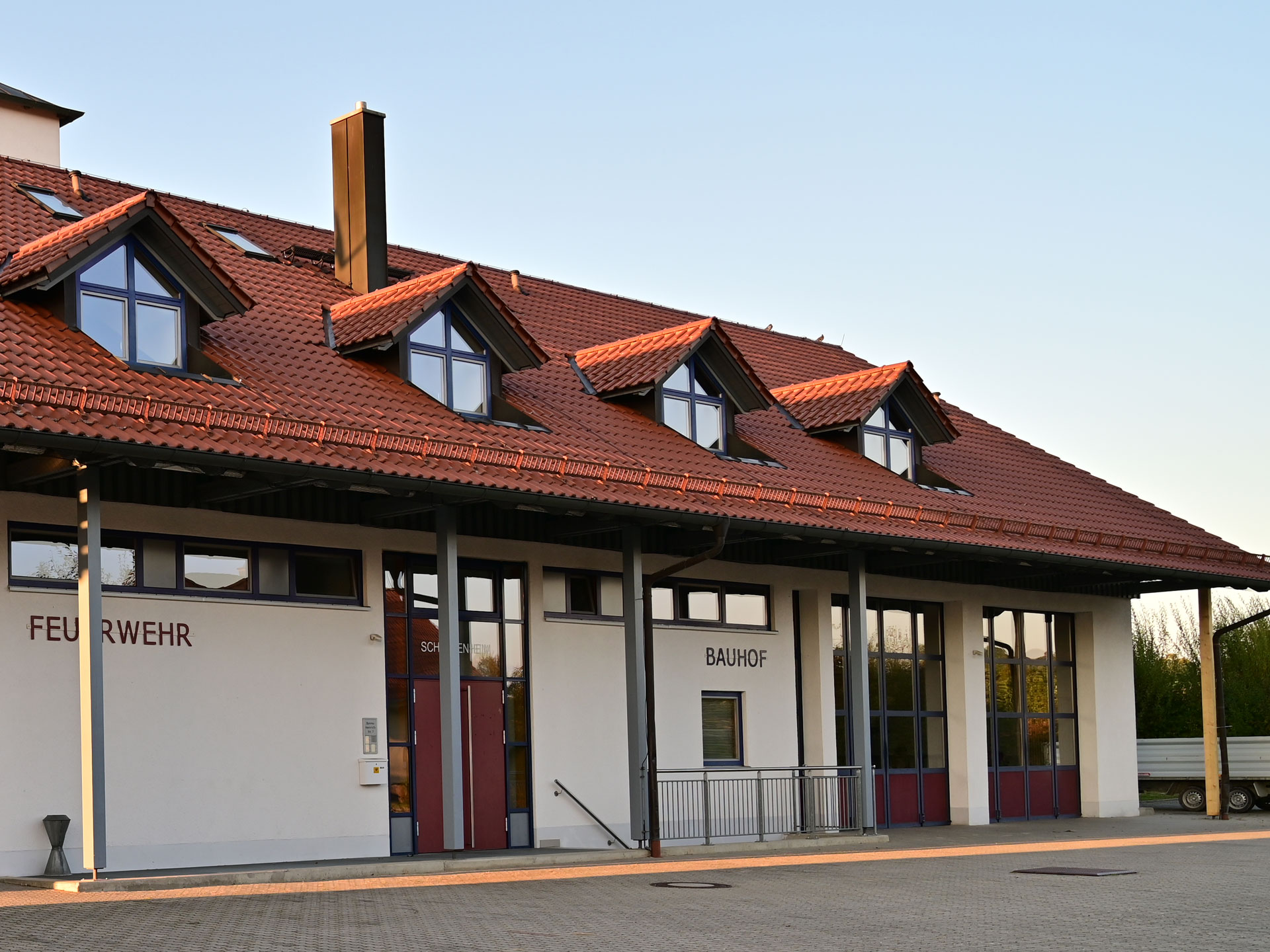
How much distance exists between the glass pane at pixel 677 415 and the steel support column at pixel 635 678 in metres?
3.17

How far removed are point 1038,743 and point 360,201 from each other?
13774 mm

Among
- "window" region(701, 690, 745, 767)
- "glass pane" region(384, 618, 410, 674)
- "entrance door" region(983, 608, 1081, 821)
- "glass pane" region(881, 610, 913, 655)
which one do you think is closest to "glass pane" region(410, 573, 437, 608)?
"glass pane" region(384, 618, 410, 674)

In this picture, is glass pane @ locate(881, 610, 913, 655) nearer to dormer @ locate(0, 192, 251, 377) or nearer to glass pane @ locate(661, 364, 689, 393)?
glass pane @ locate(661, 364, 689, 393)

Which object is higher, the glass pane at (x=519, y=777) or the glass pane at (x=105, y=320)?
the glass pane at (x=105, y=320)

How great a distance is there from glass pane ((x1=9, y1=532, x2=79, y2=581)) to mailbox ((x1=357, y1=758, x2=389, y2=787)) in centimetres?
371

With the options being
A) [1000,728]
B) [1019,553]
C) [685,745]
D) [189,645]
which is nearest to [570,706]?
[685,745]

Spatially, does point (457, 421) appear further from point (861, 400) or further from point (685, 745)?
point (861, 400)

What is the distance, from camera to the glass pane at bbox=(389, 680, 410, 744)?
58.6ft

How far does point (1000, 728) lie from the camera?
25719 mm

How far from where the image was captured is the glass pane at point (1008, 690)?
84.5ft

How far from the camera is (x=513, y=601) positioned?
1922cm

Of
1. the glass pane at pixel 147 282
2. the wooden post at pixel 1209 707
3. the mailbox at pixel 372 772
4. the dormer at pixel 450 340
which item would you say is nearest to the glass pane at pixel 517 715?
the mailbox at pixel 372 772

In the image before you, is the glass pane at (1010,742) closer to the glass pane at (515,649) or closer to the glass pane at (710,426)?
the glass pane at (710,426)

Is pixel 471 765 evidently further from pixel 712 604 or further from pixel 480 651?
pixel 712 604
